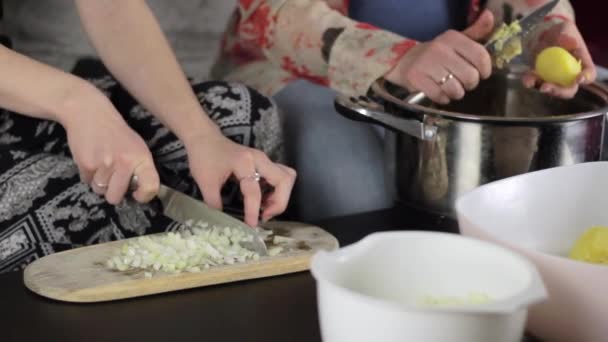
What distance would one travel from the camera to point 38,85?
103 centimetres

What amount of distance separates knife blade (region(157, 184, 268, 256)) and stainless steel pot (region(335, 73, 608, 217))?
7.0 inches

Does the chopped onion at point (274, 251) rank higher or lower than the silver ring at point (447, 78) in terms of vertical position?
lower

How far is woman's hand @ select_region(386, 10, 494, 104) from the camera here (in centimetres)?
114

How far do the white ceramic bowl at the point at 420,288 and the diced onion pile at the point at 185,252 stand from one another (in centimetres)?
27

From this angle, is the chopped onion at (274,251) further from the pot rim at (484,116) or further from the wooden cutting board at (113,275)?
the pot rim at (484,116)

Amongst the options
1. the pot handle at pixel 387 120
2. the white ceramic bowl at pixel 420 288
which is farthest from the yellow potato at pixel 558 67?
the white ceramic bowl at pixel 420 288

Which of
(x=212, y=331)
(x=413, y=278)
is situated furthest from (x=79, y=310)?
(x=413, y=278)

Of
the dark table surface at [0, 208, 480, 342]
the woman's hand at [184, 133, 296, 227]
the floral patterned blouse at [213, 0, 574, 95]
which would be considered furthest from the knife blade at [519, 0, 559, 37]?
the dark table surface at [0, 208, 480, 342]

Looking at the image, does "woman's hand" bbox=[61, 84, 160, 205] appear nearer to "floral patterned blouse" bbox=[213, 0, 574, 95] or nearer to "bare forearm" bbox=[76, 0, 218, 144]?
"bare forearm" bbox=[76, 0, 218, 144]

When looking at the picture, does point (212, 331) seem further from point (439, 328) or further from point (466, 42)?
point (466, 42)

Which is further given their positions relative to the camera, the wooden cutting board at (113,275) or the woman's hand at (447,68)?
the woman's hand at (447,68)

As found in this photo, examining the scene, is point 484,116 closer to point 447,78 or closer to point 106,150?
point 447,78

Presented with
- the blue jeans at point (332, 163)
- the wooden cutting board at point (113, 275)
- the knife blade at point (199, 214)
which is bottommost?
the blue jeans at point (332, 163)

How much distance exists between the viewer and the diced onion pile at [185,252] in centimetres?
89
